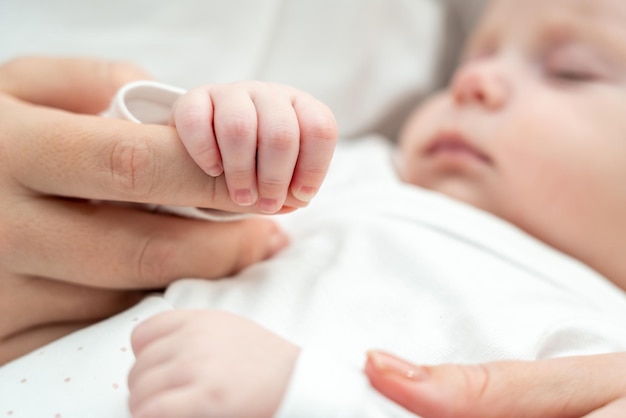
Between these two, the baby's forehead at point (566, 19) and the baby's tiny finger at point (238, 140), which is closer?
the baby's tiny finger at point (238, 140)

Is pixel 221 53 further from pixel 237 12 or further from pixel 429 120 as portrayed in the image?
pixel 429 120

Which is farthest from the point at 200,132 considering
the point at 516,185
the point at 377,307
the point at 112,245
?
the point at 516,185

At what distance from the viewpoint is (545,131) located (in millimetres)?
1014

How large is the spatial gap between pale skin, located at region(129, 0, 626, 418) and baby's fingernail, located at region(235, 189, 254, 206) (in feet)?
0.50

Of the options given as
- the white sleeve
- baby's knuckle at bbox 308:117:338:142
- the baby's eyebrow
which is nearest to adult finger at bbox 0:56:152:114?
baby's knuckle at bbox 308:117:338:142

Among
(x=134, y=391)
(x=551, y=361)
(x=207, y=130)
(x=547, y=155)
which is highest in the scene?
(x=547, y=155)

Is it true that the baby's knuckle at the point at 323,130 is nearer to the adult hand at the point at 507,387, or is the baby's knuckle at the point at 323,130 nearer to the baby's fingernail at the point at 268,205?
the baby's fingernail at the point at 268,205

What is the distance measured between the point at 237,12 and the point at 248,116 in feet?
2.84

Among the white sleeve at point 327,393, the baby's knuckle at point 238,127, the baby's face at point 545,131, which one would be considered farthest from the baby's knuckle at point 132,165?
the baby's face at point 545,131

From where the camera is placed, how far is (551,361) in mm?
626

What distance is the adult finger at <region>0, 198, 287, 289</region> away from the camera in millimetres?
718

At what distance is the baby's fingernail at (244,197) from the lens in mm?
652

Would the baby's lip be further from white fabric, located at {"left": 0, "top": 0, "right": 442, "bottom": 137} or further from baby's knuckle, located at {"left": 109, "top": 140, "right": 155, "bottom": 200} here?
baby's knuckle, located at {"left": 109, "top": 140, "right": 155, "bottom": 200}

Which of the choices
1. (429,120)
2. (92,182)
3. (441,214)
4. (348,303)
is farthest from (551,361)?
(429,120)
